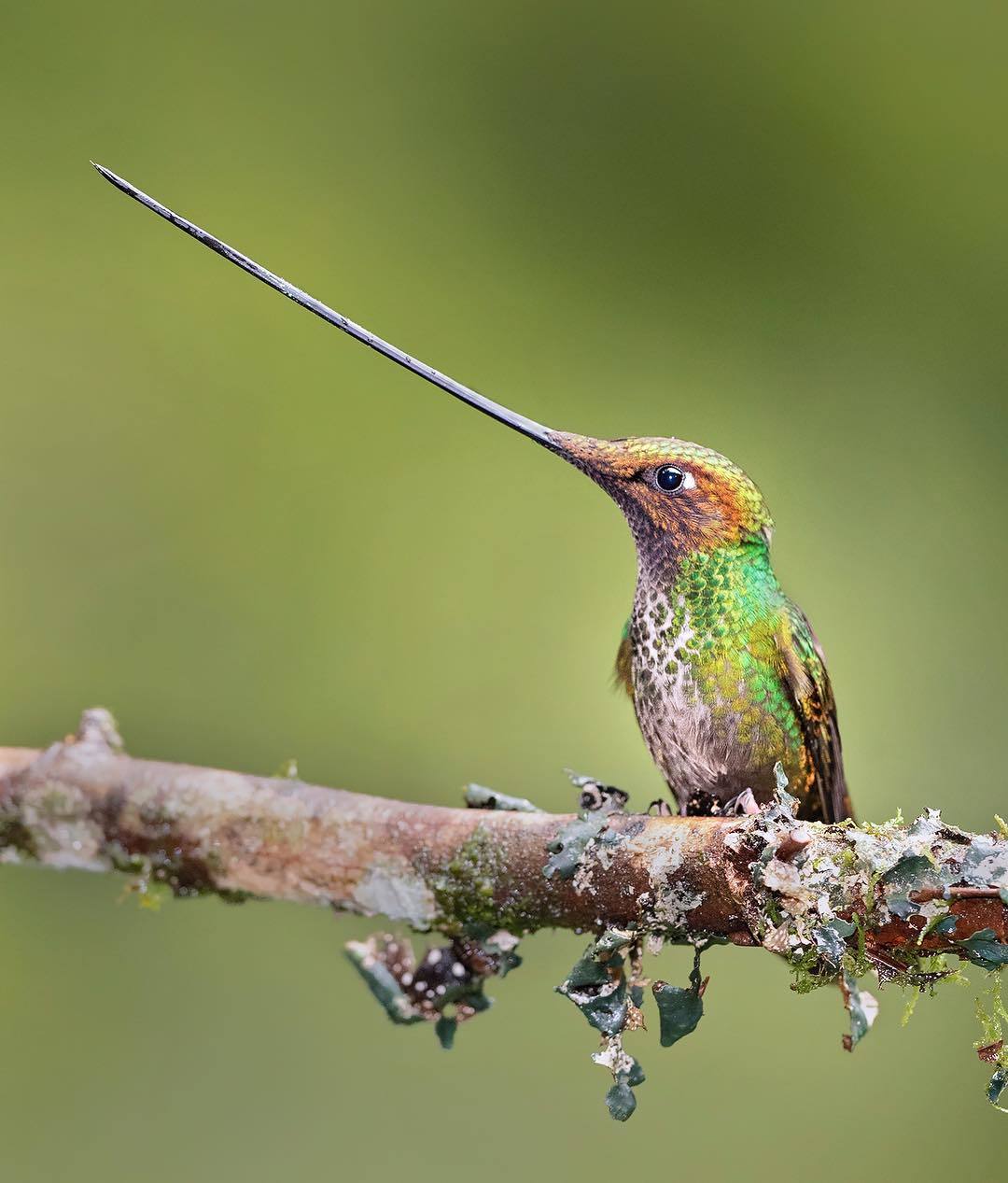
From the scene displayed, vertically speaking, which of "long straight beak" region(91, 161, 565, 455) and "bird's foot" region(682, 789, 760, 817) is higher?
"long straight beak" region(91, 161, 565, 455)

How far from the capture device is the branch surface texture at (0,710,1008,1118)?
1.08m

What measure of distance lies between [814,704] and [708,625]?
19 centimetres

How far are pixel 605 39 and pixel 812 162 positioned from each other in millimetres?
545

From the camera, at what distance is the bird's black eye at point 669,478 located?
1420mm

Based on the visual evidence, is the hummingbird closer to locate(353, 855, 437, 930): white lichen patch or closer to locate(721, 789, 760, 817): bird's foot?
locate(721, 789, 760, 817): bird's foot

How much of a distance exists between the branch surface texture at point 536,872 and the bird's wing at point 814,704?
1.00ft

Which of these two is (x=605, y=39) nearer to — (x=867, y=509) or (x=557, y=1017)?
(x=867, y=509)

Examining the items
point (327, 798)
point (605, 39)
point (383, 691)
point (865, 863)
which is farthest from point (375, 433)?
point (865, 863)

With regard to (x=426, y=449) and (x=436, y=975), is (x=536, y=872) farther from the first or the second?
(x=426, y=449)

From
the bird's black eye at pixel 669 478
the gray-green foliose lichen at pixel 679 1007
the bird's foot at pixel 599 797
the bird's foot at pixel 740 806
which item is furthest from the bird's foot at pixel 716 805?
the bird's black eye at pixel 669 478

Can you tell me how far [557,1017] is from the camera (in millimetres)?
2576

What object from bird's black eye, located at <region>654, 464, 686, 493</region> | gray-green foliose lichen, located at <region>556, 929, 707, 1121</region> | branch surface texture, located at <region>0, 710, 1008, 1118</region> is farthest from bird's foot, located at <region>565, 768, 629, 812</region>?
bird's black eye, located at <region>654, 464, 686, 493</region>

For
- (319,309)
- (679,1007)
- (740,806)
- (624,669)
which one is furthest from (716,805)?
(319,309)

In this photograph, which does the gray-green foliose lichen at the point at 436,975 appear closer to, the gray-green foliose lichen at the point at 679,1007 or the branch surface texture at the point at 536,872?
the branch surface texture at the point at 536,872
